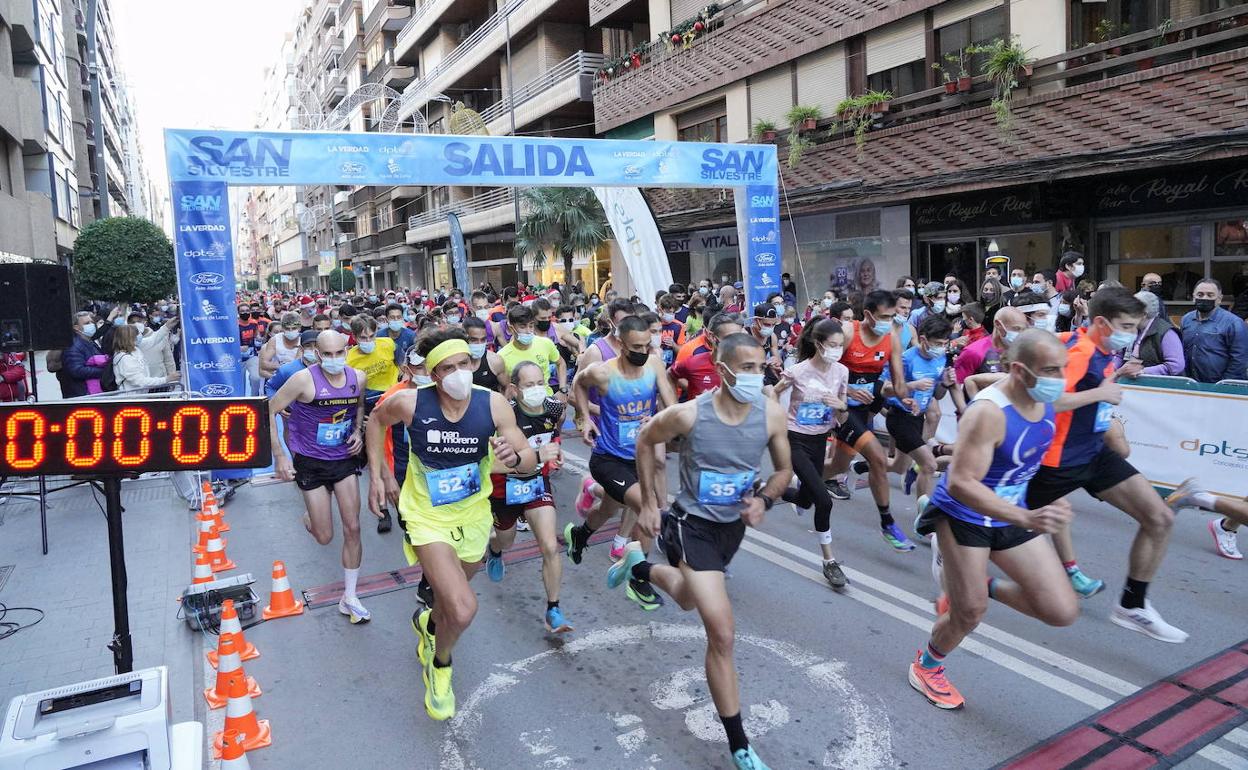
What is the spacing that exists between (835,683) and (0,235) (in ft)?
78.2

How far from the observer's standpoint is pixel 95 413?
3785mm

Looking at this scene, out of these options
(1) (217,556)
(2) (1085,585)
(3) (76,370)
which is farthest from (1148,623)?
(3) (76,370)

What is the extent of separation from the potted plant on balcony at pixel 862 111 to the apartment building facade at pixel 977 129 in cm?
4

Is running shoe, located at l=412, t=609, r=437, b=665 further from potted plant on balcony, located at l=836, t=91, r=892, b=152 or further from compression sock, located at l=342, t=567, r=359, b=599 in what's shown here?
potted plant on balcony, located at l=836, t=91, r=892, b=152

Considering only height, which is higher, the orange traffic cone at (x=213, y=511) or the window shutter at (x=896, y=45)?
the window shutter at (x=896, y=45)

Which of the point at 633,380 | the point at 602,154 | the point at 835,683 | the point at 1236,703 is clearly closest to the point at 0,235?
the point at 602,154

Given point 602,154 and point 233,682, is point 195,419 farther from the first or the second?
point 602,154

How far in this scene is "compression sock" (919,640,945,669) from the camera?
4.51m

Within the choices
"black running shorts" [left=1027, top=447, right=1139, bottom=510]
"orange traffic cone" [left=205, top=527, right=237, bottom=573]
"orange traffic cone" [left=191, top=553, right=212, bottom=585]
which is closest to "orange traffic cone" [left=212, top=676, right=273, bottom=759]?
"orange traffic cone" [left=191, top=553, right=212, bottom=585]

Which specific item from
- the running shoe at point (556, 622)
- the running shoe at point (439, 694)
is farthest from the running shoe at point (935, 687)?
the running shoe at point (439, 694)

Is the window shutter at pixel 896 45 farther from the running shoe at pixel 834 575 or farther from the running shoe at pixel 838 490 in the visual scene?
the running shoe at pixel 834 575

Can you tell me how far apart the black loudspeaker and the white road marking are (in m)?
6.40

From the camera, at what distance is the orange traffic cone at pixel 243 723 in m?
4.27

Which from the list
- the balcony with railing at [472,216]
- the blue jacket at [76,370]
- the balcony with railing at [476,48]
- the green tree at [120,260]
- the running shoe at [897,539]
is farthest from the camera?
the balcony with railing at [472,216]
